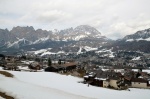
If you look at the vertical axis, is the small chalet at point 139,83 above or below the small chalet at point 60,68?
below

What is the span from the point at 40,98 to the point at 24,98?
300cm

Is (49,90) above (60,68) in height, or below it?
above

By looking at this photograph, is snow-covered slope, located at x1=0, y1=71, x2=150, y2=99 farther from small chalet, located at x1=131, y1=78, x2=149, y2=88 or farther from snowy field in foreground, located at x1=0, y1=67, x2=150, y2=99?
small chalet, located at x1=131, y1=78, x2=149, y2=88

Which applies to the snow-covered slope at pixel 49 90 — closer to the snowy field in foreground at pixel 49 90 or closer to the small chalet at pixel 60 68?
the snowy field in foreground at pixel 49 90

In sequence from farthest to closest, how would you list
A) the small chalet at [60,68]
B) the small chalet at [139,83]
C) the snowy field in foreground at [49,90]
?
the small chalet at [60,68]
the small chalet at [139,83]
the snowy field in foreground at [49,90]

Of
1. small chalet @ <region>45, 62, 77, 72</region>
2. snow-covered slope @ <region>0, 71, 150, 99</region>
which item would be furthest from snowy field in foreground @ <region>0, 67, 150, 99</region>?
small chalet @ <region>45, 62, 77, 72</region>

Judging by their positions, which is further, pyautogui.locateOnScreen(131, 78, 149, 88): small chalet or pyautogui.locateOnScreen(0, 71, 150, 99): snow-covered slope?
pyautogui.locateOnScreen(131, 78, 149, 88): small chalet

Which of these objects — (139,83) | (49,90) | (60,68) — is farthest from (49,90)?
(60,68)

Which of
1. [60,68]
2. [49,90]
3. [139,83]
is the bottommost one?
[139,83]

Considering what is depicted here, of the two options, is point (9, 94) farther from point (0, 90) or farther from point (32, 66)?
point (32, 66)

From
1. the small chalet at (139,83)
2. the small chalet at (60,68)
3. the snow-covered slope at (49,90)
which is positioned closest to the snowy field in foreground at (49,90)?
the snow-covered slope at (49,90)

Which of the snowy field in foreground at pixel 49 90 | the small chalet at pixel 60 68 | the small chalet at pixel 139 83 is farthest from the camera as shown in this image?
the small chalet at pixel 60 68

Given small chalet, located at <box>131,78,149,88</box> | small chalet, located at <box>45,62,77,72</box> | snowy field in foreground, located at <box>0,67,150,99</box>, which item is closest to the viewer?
snowy field in foreground, located at <box>0,67,150,99</box>

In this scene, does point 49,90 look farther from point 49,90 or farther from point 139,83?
point 139,83
